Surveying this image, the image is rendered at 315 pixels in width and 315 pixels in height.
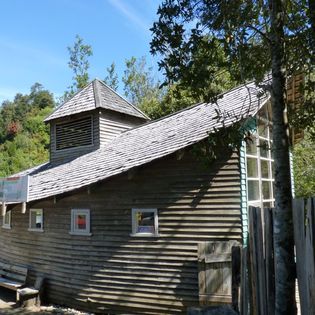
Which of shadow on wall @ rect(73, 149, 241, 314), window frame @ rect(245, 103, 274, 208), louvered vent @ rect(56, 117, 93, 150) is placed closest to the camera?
shadow on wall @ rect(73, 149, 241, 314)

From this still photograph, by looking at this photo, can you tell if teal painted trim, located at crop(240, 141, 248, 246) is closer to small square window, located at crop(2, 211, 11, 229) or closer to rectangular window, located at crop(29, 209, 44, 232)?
rectangular window, located at crop(29, 209, 44, 232)

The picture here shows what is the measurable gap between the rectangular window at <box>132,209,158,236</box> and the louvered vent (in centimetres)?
657

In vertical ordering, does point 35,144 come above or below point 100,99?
above

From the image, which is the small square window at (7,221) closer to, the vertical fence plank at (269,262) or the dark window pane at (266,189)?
the dark window pane at (266,189)

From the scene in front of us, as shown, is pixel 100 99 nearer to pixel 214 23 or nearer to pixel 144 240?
pixel 144 240

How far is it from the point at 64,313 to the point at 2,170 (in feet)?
101

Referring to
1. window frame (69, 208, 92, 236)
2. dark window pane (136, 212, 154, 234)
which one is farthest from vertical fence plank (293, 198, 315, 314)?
window frame (69, 208, 92, 236)

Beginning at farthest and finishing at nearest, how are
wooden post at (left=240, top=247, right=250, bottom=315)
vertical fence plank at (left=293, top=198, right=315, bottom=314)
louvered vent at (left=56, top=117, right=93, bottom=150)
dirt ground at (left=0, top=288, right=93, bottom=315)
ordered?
louvered vent at (left=56, top=117, right=93, bottom=150) → dirt ground at (left=0, top=288, right=93, bottom=315) → wooden post at (left=240, top=247, right=250, bottom=315) → vertical fence plank at (left=293, top=198, right=315, bottom=314)

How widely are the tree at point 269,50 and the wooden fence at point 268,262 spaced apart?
13 centimetres

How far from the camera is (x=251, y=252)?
5.41 metres

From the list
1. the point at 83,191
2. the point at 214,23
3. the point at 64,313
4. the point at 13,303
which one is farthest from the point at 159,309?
the point at 214,23

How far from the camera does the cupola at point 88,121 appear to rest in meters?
16.2

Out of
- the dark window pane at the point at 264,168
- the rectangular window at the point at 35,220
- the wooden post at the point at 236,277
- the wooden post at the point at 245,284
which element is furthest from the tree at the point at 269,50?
the rectangular window at the point at 35,220

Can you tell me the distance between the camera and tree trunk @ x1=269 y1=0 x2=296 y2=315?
415 cm
